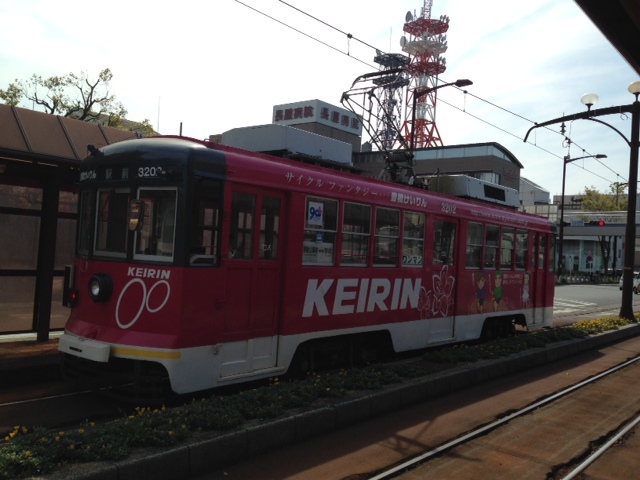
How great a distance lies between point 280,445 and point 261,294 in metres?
1.91

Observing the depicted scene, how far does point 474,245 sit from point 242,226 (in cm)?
601

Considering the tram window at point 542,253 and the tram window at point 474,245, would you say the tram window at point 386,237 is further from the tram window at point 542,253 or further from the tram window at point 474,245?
the tram window at point 542,253

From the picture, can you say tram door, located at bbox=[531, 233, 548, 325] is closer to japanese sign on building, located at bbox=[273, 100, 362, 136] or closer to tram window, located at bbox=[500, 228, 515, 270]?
tram window, located at bbox=[500, 228, 515, 270]

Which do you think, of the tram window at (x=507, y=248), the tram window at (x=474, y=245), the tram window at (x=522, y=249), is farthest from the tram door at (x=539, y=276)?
the tram window at (x=474, y=245)

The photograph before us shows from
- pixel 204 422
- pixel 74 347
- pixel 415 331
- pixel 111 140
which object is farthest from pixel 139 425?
pixel 111 140

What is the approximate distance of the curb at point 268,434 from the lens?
4359mm

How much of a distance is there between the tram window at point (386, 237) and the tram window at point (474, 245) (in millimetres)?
2546

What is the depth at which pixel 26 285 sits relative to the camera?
9672 mm

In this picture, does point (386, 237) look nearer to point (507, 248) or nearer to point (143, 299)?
point (143, 299)

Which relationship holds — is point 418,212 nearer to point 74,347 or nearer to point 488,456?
point 488,456

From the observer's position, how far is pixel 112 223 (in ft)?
22.2

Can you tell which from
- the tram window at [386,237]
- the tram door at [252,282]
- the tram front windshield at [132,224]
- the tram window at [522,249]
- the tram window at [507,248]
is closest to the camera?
the tram front windshield at [132,224]

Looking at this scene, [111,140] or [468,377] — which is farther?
[111,140]

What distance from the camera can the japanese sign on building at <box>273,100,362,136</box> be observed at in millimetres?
50000
